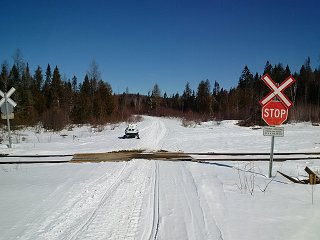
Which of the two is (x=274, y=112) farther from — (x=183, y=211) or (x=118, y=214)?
(x=118, y=214)

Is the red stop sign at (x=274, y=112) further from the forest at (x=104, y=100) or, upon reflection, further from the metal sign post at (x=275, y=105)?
the forest at (x=104, y=100)

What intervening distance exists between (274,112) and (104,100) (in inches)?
1819

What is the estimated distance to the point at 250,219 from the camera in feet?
16.5

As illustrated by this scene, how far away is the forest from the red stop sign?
23878mm

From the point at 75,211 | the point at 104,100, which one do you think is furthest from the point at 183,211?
the point at 104,100

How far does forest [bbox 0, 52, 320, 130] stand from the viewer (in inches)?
1504

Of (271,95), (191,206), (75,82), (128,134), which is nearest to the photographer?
(191,206)

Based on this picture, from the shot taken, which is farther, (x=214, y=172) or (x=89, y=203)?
(x=214, y=172)

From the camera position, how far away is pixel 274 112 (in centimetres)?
782

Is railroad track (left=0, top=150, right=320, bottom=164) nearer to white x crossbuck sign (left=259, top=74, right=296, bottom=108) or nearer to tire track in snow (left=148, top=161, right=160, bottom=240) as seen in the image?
tire track in snow (left=148, top=161, right=160, bottom=240)

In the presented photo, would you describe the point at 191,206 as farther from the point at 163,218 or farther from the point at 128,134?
the point at 128,134

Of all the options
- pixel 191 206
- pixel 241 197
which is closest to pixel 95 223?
pixel 191 206

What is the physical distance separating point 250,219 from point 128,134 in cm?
1811

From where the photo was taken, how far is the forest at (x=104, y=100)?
38.2 meters
